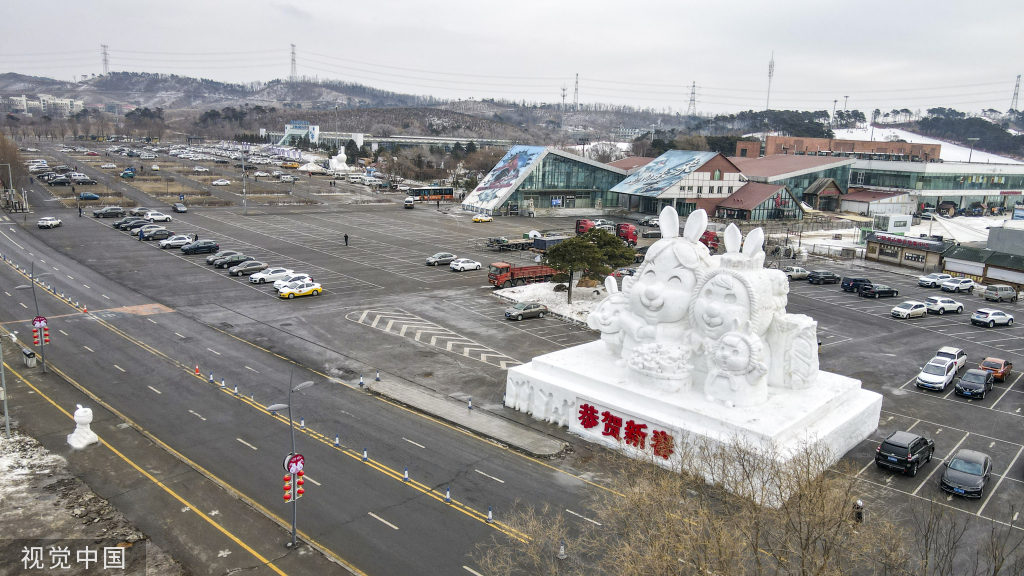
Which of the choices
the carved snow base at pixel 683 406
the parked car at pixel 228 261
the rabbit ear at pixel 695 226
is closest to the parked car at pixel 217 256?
the parked car at pixel 228 261

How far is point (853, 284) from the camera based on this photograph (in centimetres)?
5719

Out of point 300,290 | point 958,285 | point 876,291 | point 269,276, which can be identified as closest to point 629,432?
point 300,290

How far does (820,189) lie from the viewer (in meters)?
109

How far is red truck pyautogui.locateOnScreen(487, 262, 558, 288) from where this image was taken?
54375 millimetres

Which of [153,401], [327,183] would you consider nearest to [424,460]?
[153,401]

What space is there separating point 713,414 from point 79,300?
43861 millimetres

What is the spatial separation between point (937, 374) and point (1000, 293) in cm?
2720

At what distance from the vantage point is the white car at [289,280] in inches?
2021

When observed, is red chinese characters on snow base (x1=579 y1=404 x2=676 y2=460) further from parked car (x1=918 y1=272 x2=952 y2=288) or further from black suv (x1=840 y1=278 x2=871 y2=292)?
parked car (x1=918 y1=272 x2=952 y2=288)

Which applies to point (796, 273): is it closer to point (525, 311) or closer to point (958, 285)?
point (958, 285)

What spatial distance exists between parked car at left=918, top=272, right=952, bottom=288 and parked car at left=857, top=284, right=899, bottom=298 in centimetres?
675

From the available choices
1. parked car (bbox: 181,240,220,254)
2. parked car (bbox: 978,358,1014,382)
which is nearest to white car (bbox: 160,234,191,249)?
parked car (bbox: 181,240,220,254)

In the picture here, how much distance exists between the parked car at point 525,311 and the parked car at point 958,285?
123 ft

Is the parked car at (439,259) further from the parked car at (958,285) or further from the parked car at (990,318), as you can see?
the parked car at (958,285)
